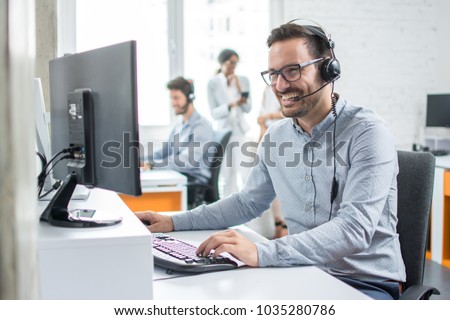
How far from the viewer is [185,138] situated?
3.93m

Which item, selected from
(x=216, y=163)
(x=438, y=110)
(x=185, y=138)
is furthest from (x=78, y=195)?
(x=438, y=110)

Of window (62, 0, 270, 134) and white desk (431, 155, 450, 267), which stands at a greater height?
window (62, 0, 270, 134)

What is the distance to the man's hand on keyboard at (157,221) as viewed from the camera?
59.7 inches

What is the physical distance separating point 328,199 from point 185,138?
2.57 meters

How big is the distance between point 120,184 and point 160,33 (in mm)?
3831

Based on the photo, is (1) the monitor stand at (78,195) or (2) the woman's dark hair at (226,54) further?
(2) the woman's dark hair at (226,54)

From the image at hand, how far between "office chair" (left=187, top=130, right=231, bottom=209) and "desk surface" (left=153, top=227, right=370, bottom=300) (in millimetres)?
2323

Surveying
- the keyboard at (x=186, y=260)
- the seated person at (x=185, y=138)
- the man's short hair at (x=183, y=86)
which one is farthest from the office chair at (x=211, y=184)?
the keyboard at (x=186, y=260)

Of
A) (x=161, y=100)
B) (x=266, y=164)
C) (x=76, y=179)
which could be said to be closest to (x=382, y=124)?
(x=266, y=164)

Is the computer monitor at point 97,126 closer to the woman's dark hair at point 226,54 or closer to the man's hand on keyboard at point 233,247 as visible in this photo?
the man's hand on keyboard at point 233,247

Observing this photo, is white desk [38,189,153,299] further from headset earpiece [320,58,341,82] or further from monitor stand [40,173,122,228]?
headset earpiece [320,58,341,82]

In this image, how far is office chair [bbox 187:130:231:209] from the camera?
3473 millimetres

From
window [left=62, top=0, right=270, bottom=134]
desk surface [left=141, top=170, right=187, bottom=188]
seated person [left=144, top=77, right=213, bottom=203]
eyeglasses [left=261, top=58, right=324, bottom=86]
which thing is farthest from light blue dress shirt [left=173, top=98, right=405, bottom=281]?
window [left=62, top=0, right=270, bottom=134]

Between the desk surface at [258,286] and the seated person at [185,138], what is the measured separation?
8.21 ft
